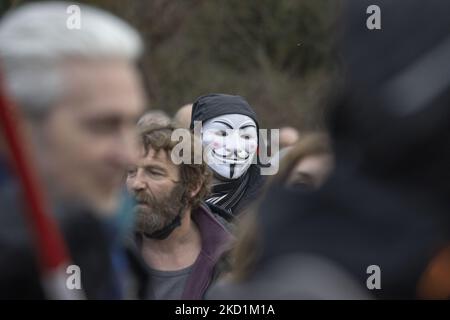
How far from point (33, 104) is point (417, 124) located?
585mm

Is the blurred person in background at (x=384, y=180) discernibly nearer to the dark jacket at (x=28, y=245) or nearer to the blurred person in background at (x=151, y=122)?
the dark jacket at (x=28, y=245)

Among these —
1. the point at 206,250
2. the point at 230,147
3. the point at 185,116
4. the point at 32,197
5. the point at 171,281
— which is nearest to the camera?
the point at 32,197

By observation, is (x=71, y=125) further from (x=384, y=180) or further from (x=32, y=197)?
(x=384, y=180)

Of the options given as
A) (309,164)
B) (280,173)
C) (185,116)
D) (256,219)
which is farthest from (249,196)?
(256,219)

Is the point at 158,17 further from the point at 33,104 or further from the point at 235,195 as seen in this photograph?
the point at 33,104

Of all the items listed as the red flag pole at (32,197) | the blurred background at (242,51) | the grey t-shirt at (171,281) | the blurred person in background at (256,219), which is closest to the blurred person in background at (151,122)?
the grey t-shirt at (171,281)

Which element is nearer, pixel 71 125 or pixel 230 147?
pixel 71 125

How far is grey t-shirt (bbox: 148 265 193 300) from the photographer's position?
369 cm

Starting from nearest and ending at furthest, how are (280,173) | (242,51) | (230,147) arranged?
(280,173)
(230,147)
(242,51)

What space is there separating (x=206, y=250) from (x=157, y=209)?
0.78 feet

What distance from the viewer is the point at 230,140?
486 cm

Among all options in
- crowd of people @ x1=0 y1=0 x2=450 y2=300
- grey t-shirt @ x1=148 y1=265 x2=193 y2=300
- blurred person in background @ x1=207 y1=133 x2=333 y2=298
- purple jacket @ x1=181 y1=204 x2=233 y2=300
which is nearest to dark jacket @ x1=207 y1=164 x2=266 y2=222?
purple jacket @ x1=181 y1=204 x2=233 y2=300

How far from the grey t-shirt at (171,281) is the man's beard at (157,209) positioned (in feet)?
0.68
